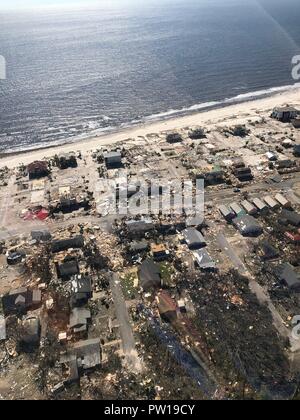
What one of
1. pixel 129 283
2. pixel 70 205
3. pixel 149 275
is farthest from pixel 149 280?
pixel 70 205

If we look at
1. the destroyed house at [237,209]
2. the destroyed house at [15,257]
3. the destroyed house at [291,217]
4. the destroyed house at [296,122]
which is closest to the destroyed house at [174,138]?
the destroyed house at [296,122]

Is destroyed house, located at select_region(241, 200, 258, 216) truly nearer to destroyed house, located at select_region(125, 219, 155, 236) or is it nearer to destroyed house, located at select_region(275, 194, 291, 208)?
destroyed house, located at select_region(275, 194, 291, 208)

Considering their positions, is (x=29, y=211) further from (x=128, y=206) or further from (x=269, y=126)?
(x=269, y=126)

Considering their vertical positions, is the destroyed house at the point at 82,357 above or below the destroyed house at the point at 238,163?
below

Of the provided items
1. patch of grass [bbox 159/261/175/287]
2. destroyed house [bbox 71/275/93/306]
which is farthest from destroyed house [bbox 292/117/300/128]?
destroyed house [bbox 71/275/93/306]

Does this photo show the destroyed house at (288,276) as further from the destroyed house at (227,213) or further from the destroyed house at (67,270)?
the destroyed house at (67,270)

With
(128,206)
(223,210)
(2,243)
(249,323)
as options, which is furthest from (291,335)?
(2,243)

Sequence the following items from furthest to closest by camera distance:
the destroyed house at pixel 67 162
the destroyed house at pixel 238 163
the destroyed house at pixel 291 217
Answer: the destroyed house at pixel 67 162 < the destroyed house at pixel 238 163 < the destroyed house at pixel 291 217
